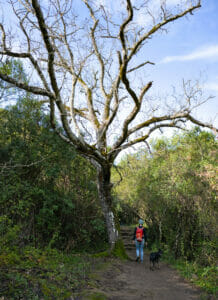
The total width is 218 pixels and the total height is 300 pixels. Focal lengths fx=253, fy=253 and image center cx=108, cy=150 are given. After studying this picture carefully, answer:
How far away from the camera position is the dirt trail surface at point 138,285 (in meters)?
6.41

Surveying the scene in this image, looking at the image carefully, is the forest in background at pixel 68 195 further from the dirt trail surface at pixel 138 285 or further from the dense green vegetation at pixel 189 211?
the dirt trail surface at pixel 138 285

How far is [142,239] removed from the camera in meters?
11.3

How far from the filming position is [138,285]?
757 centimetres

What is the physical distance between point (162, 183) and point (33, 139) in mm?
6422

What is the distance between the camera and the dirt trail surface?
641 centimetres

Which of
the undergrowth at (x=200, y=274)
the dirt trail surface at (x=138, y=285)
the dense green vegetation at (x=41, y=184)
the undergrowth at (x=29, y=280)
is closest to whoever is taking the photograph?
the undergrowth at (x=29, y=280)

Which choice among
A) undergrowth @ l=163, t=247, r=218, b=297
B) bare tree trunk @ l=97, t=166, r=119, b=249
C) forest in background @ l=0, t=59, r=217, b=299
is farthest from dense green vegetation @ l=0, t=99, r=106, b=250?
undergrowth @ l=163, t=247, r=218, b=297

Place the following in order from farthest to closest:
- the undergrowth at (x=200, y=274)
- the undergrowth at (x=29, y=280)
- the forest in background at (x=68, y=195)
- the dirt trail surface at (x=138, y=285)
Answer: the forest in background at (x=68, y=195)
the undergrowth at (x=200, y=274)
the dirt trail surface at (x=138, y=285)
the undergrowth at (x=29, y=280)

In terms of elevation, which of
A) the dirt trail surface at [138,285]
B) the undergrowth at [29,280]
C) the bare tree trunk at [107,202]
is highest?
the bare tree trunk at [107,202]

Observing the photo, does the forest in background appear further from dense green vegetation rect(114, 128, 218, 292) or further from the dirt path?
the dirt path

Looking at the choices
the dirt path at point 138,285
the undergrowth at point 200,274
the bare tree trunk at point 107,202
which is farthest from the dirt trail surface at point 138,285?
the bare tree trunk at point 107,202

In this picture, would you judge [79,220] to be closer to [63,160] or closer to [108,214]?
[108,214]

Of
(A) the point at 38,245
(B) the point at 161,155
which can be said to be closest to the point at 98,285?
(A) the point at 38,245

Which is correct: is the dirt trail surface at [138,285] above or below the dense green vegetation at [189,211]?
below
